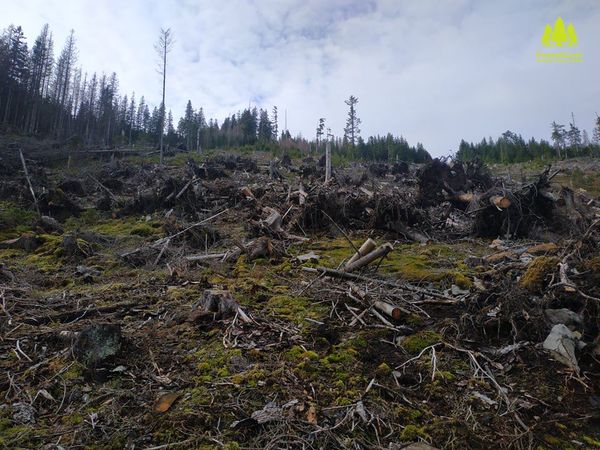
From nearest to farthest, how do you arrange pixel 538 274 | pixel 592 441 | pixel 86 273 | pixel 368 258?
1. pixel 592 441
2. pixel 538 274
3. pixel 368 258
4. pixel 86 273

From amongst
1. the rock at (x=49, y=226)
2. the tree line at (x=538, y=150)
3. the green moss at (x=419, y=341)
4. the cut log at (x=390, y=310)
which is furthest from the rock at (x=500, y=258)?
the tree line at (x=538, y=150)

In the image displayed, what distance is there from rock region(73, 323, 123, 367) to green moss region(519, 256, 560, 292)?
4030mm

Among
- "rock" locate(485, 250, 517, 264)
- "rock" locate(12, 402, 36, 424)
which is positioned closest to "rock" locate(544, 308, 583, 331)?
"rock" locate(485, 250, 517, 264)

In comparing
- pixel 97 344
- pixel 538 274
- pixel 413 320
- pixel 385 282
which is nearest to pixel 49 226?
pixel 97 344

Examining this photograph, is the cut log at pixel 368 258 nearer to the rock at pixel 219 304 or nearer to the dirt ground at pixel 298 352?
the dirt ground at pixel 298 352

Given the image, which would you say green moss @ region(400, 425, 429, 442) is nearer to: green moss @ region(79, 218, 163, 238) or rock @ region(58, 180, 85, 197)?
green moss @ region(79, 218, 163, 238)

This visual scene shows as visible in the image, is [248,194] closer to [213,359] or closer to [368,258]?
[368,258]

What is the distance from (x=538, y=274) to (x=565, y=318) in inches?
23.8

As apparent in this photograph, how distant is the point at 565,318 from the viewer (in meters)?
3.25

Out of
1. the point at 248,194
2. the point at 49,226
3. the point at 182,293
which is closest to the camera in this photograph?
the point at 182,293

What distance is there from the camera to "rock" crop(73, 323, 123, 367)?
10.2ft

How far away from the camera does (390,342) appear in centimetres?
351

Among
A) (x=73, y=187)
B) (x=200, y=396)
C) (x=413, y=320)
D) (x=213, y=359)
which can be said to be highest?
(x=73, y=187)

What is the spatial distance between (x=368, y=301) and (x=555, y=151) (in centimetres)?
5460
